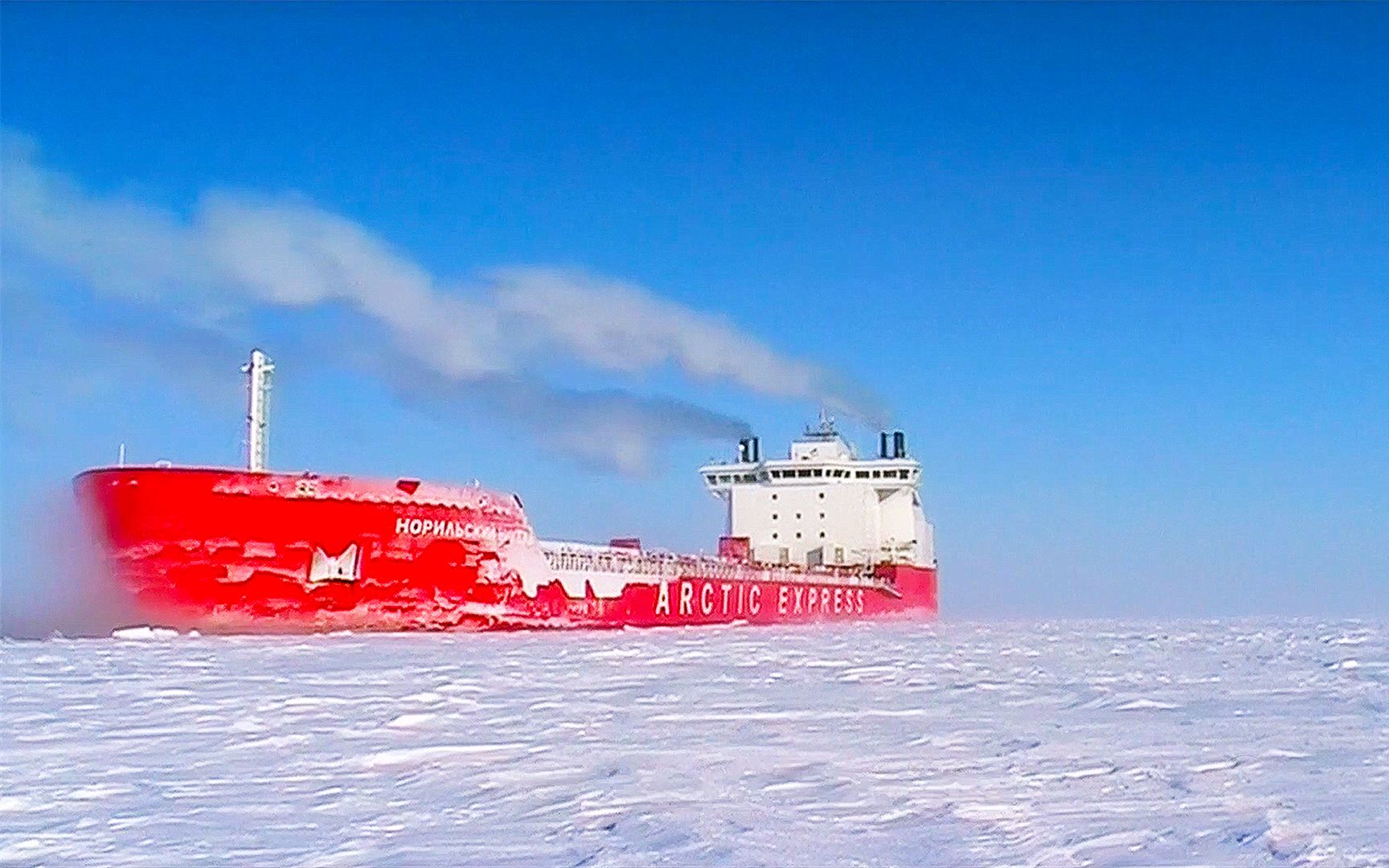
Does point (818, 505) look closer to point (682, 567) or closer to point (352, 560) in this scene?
point (682, 567)

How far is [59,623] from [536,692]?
30.1ft

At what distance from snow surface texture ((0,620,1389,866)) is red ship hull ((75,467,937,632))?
408cm

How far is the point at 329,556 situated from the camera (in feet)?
45.7

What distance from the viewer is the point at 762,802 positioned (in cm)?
385

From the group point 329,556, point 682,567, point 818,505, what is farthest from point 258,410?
point 818,505

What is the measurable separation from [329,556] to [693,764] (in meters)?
10.3

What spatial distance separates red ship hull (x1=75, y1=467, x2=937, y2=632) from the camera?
43.2ft

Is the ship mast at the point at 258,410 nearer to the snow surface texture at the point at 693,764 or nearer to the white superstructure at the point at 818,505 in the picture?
the snow surface texture at the point at 693,764

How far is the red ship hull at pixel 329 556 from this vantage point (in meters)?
13.2

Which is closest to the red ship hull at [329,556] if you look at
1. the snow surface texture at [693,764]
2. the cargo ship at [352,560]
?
the cargo ship at [352,560]

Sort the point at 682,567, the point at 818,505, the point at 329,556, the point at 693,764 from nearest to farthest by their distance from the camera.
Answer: the point at 693,764 < the point at 329,556 < the point at 682,567 < the point at 818,505

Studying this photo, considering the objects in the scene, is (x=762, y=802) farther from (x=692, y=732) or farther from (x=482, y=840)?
(x=692, y=732)

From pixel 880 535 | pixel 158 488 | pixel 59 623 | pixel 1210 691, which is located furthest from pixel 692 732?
pixel 880 535

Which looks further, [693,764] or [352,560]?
[352,560]
